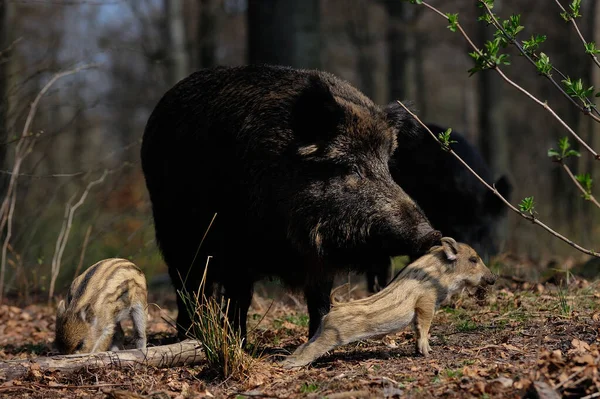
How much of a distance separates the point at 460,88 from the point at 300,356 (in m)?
38.7

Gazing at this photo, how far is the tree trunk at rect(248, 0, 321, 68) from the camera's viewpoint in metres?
11.0

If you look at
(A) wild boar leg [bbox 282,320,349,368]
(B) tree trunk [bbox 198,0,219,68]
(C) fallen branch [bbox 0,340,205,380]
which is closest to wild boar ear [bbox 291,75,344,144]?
(A) wild boar leg [bbox 282,320,349,368]

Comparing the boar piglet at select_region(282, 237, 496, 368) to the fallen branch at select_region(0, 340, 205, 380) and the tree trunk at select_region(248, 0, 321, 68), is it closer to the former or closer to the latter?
the fallen branch at select_region(0, 340, 205, 380)

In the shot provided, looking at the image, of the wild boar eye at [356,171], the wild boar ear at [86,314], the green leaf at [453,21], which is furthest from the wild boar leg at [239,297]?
the green leaf at [453,21]

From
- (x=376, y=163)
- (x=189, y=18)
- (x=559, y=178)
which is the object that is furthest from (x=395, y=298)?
(x=189, y=18)

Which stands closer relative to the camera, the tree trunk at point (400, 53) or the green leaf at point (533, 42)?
the green leaf at point (533, 42)

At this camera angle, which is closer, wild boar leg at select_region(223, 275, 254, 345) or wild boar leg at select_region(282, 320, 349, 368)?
wild boar leg at select_region(282, 320, 349, 368)

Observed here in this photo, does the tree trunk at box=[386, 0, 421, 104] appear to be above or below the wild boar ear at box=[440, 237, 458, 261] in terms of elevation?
above

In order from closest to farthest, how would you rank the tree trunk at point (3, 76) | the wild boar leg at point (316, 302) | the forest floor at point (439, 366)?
the forest floor at point (439, 366)
the wild boar leg at point (316, 302)
the tree trunk at point (3, 76)

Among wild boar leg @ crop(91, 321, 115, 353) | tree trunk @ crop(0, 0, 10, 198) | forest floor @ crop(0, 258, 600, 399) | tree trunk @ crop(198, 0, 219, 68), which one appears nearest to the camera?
forest floor @ crop(0, 258, 600, 399)

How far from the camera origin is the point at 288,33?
11086 mm

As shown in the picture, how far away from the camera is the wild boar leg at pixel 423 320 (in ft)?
17.4

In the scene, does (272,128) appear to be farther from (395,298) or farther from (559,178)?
(559,178)

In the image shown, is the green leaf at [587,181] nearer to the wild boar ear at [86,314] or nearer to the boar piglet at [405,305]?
the boar piglet at [405,305]
